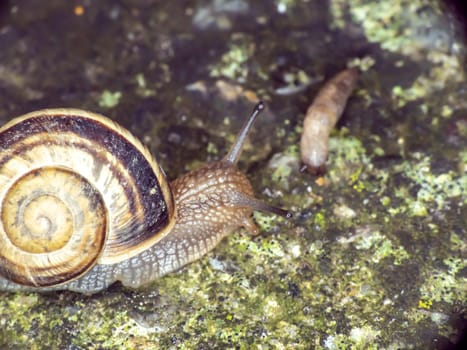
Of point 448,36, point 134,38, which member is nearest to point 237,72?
point 134,38

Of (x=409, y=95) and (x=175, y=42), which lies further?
(x=175, y=42)

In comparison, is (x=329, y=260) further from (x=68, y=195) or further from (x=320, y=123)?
(x=68, y=195)

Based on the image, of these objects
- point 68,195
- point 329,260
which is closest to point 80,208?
point 68,195

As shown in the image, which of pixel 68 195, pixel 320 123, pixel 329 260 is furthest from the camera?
pixel 320 123

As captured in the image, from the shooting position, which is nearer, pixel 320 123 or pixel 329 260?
pixel 329 260

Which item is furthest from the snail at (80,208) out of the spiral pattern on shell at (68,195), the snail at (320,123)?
the snail at (320,123)

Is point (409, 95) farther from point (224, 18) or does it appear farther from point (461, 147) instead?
point (224, 18)

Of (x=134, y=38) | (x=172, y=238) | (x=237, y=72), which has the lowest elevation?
(x=172, y=238)

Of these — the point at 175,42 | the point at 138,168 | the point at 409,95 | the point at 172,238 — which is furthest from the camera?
the point at 175,42
